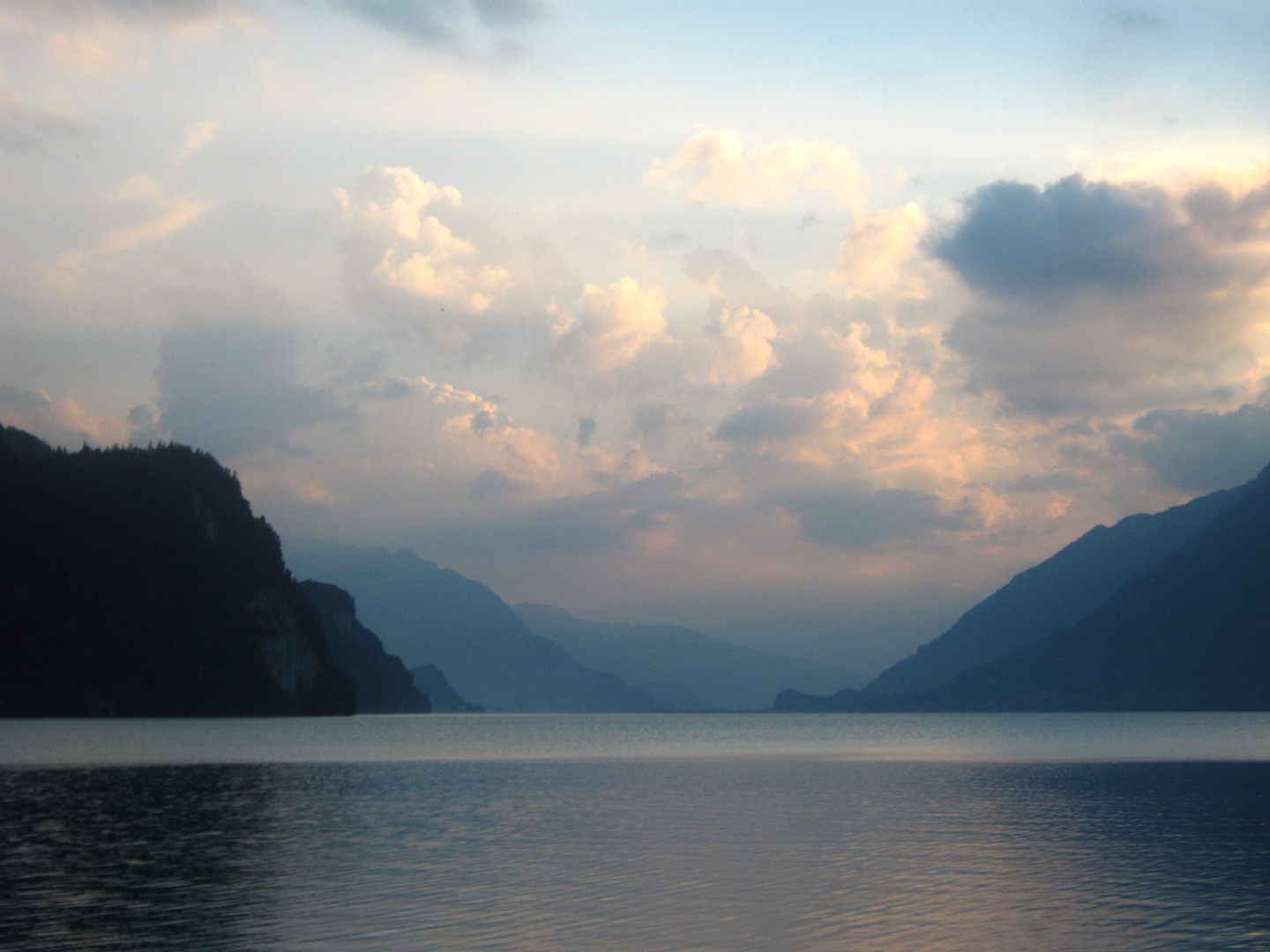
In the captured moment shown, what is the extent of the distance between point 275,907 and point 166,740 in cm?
12076

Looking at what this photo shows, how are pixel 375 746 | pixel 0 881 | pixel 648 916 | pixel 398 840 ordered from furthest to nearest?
pixel 375 746
pixel 398 840
pixel 0 881
pixel 648 916

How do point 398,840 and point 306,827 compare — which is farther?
point 306,827

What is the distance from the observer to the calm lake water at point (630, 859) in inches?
1198

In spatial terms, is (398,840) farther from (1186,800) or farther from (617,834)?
(1186,800)

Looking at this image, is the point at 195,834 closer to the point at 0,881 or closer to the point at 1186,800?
the point at 0,881

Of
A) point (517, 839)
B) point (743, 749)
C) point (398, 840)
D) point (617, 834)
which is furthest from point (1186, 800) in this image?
point (743, 749)

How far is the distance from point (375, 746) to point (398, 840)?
314 ft

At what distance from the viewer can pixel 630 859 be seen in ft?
143

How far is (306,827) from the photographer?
52750 millimetres

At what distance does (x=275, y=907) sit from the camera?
3325 cm

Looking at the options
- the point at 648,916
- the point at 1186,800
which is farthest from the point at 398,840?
the point at 1186,800

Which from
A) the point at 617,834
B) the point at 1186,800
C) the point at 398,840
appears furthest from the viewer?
the point at 1186,800

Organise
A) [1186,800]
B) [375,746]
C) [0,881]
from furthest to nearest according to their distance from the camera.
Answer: [375,746], [1186,800], [0,881]

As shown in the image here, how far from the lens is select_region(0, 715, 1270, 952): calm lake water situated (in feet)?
99.8
